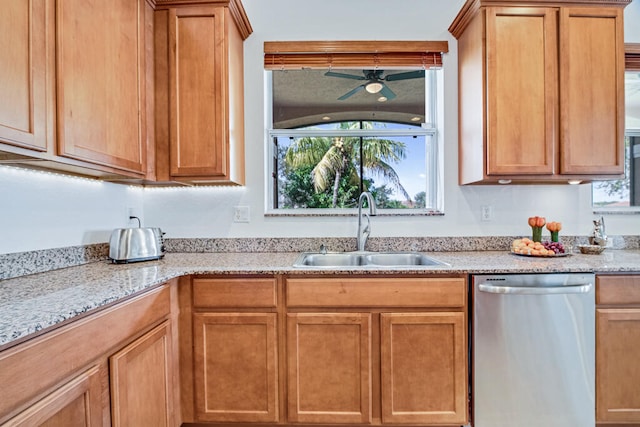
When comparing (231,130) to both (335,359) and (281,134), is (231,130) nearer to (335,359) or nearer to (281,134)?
(281,134)

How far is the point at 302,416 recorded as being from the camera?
1524mm

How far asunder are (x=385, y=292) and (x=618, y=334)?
3.73ft

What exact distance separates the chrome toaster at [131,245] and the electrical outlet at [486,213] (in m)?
2.08

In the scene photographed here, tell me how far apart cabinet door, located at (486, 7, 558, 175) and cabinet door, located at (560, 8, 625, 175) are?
0.09 meters

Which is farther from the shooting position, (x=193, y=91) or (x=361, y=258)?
(x=361, y=258)

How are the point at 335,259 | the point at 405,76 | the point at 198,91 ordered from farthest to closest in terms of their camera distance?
the point at 405,76 → the point at 335,259 → the point at 198,91

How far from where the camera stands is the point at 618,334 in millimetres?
1501

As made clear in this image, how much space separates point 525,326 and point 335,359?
920mm

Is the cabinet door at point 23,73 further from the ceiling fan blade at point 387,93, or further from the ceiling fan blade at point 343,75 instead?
the ceiling fan blade at point 387,93

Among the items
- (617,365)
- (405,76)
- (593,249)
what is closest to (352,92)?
(405,76)

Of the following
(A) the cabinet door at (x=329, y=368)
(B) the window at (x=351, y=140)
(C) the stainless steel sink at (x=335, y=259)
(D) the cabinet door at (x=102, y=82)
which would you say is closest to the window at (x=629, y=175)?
(B) the window at (x=351, y=140)

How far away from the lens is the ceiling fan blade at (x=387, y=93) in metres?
2.23

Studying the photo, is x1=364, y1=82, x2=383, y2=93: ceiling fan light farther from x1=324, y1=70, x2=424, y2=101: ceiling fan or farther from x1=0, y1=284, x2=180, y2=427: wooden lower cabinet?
x1=0, y1=284, x2=180, y2=427: wooden lower cabinet

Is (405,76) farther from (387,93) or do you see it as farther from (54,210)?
(54,210)
